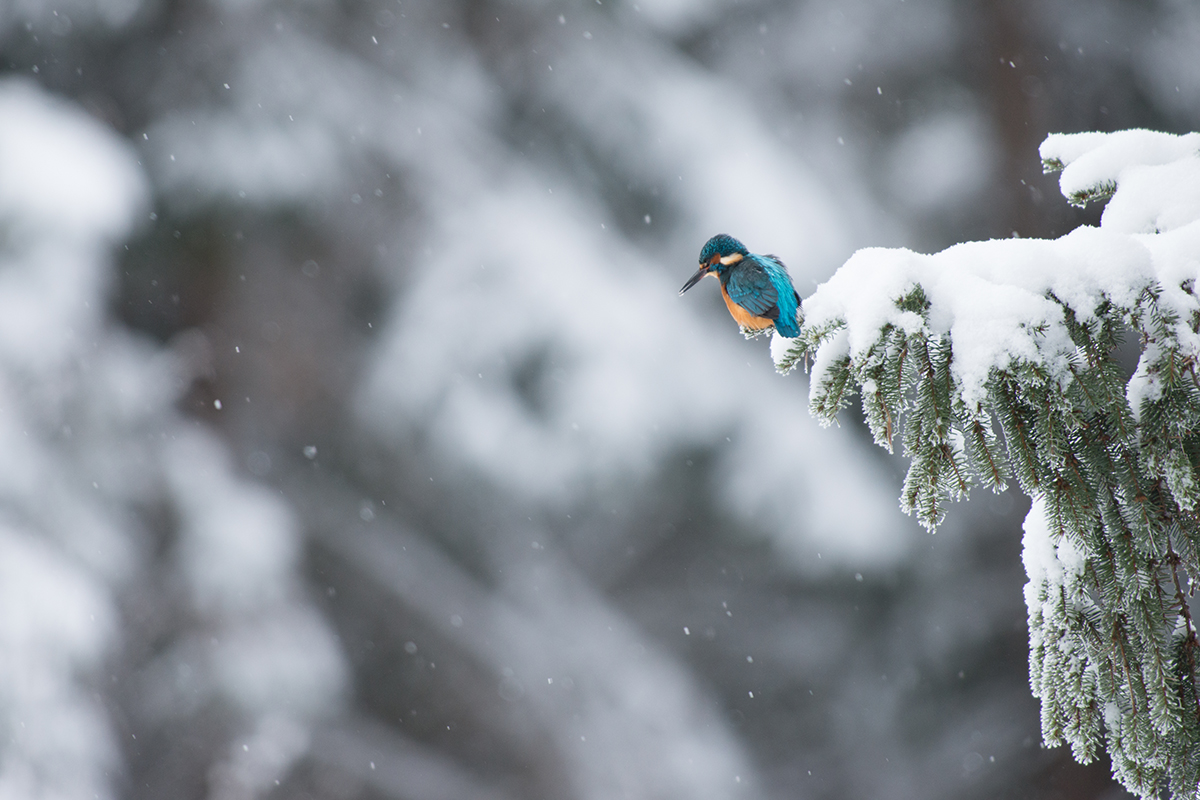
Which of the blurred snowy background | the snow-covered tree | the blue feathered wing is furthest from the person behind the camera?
the blurred snowy background

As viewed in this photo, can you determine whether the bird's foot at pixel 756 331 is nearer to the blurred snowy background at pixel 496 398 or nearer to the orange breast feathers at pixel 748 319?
the orange breast feathers at pixel 748 319

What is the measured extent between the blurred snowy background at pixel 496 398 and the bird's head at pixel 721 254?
14.5ft

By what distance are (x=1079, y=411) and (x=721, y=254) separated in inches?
33.0

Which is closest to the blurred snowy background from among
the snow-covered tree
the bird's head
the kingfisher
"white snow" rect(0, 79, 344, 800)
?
"white snow" rect(0, 79, 344, 800)

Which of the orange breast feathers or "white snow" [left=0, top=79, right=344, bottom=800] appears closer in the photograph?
the orange breast feathers

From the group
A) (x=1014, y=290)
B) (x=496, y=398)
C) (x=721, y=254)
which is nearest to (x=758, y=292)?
(x=721, y=254)

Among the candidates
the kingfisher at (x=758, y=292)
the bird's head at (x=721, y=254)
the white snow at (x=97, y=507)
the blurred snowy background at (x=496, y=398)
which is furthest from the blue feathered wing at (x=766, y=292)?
the white snow at (x=97, y=507)

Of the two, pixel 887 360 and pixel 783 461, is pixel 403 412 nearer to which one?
pixel 783 461

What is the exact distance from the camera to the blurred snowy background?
20.2 ft

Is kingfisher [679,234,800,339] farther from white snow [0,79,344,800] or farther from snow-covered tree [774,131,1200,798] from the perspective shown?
white snow [0,79,344,800]

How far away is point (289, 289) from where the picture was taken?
7.39 metres

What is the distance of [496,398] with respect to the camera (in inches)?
250

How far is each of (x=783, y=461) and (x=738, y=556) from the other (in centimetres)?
109

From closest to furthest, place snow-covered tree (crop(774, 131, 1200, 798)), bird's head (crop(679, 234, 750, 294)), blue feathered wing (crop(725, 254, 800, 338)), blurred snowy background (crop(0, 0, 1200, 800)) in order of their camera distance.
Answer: snow-covered tree (crop(774, 131, 1200, 798))
blue feathered wing (crop(725, 254, 800, 338))
bird's head (crop(679, 234, 750, 294))
blurred snowy background (crop(0, 0, 1200, 800))
